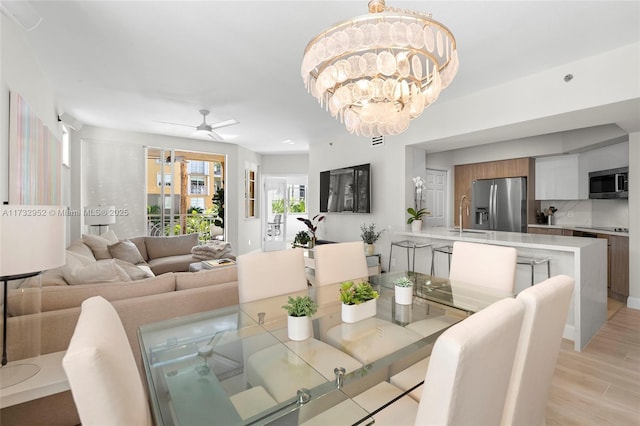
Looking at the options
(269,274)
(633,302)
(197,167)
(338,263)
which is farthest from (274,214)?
(633,302)

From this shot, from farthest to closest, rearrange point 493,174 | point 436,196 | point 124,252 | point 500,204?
point 436,196 < point 493,174 < point 500,204 < point 124,252

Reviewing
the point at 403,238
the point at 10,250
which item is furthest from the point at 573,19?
the point at 10,250

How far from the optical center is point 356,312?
1.77 m

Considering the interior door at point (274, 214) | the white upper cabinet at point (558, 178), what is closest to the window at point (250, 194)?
the interior door at point (274, 214)

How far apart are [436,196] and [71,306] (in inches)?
221

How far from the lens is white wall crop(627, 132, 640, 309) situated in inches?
144

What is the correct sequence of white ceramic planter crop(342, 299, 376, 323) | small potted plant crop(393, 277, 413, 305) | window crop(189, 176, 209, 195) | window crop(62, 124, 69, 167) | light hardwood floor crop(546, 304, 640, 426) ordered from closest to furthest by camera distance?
white ceramic planter crop(342, 299, 376, 323)
light hardwood floor crop(546, 304, 640, 426)
small potted plant crop(393, 277, 413, 305)
window crop(62, 124, 69, 167)
window crop(189, 176, 209, 195)

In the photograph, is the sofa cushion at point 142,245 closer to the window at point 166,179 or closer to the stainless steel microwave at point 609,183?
the window at point 166,179

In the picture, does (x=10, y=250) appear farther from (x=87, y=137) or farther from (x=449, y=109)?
(x=87, y=137)

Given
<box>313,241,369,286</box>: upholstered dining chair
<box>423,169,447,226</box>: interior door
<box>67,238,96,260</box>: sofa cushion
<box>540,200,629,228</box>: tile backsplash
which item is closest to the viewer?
<box>313,241,369,286</box>: upholstered dining chair

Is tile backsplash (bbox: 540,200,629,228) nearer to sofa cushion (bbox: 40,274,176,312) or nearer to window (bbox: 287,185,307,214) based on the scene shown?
sofa cushion (bbox: 40,274,176,312)

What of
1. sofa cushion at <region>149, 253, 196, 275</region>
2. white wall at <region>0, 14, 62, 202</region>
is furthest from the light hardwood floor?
sofa cushion at <region>149, 253, 196, 275</region>

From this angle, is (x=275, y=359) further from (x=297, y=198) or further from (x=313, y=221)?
(x=297, y=198)

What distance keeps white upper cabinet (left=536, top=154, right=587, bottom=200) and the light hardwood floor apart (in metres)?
2.68
